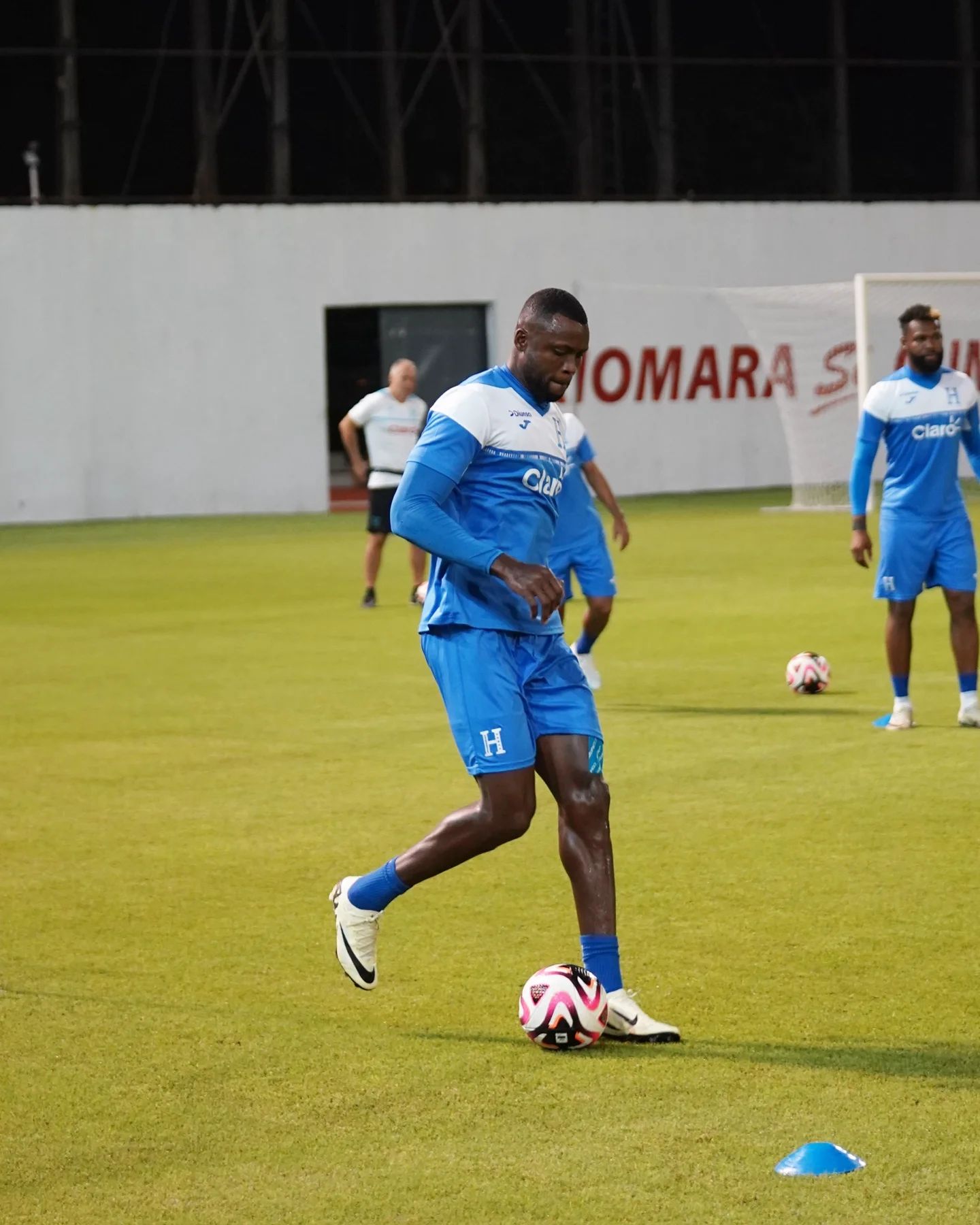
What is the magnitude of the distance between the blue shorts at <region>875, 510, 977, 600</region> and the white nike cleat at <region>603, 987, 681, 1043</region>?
5563 millimetres

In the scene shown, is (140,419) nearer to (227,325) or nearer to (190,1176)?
(227,325)

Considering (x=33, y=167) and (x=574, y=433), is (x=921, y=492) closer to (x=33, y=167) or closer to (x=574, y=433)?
(x=574, y=433)

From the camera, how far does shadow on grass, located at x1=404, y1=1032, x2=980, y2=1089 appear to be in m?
5.16

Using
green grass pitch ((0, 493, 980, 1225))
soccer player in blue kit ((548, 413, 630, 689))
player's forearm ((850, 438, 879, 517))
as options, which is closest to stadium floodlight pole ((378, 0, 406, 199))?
green grass pitch ((0, 493, 980, 1225))

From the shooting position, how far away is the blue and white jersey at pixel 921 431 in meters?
10.7

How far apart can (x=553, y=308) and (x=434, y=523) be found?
0.71 metres

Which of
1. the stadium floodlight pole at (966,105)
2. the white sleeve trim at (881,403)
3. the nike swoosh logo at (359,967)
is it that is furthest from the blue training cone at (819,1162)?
the stadium floodlight pole at (966,105)

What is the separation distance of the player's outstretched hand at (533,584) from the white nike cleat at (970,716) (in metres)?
5.95

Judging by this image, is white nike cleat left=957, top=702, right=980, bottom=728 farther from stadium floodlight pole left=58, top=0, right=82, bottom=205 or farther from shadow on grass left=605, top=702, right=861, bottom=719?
stadium floodlight pole left=58, top=0, right=82, bottom=205

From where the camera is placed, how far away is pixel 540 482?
580 cm

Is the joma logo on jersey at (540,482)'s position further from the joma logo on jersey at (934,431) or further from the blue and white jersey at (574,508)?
the blue and white jersey at (574,508)

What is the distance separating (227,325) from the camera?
109ft

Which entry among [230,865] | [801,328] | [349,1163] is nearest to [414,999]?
[349,1163]

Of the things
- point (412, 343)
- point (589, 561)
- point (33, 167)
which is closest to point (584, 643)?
point (589, 561)
